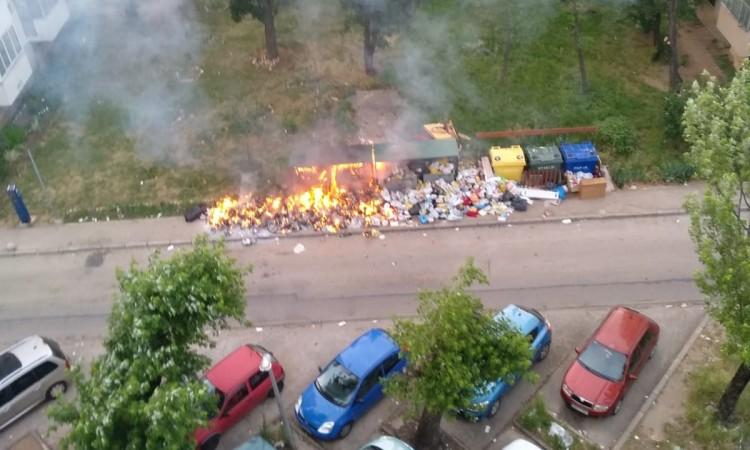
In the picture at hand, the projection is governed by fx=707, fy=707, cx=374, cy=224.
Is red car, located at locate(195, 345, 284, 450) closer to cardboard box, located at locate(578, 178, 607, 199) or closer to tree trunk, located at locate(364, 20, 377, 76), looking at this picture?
cardboard box, located at locate(578, 178, 607, 199)

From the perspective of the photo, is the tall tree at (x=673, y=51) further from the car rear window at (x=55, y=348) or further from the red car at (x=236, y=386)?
the car rear window at (x=55, y=348)

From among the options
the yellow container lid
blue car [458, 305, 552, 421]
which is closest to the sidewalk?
the yellow container lid

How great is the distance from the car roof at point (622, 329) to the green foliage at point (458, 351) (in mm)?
3200

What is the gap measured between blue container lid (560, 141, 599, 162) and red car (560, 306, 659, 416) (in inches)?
204

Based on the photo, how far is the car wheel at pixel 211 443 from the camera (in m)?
12.5

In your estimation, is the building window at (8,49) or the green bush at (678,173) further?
the building window at (8,49)

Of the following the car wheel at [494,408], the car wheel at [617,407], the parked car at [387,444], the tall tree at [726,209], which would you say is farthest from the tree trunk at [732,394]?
the parked car at [387,444]

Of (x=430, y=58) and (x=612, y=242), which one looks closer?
(x=612, y=242)

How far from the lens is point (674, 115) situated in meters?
18.2

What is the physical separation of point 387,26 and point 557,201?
7.30 metres

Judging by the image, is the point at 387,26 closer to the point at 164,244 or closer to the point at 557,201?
the point at 557,201

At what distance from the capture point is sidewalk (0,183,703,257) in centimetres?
1700

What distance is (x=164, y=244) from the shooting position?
669 inches

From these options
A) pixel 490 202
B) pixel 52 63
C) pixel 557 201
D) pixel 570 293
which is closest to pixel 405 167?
pixel 490 202
